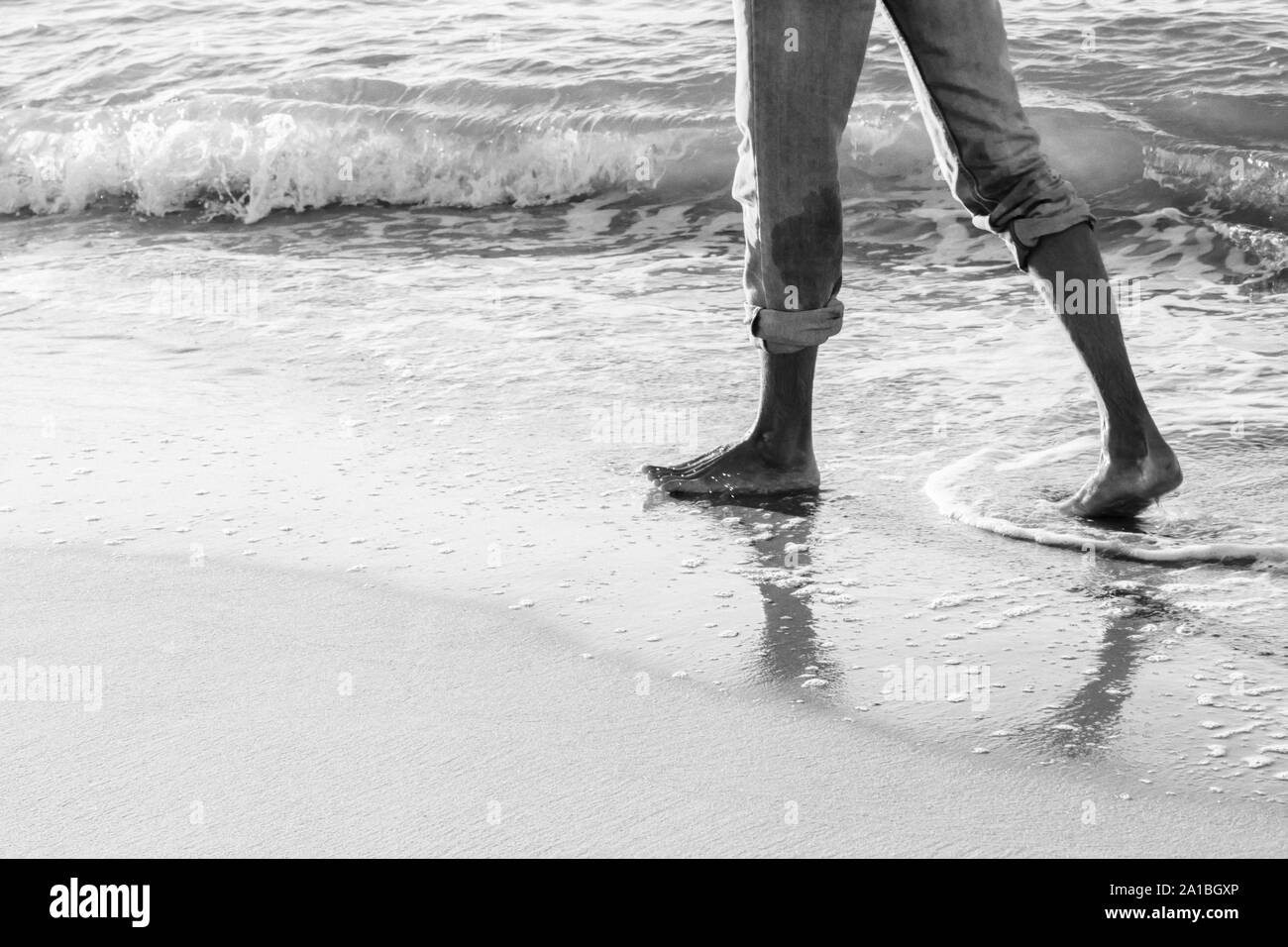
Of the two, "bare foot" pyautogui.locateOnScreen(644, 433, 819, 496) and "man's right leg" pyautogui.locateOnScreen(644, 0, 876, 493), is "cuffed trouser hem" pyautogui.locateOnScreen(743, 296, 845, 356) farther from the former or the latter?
"bare foot" pyautogui.locateOnScreen(644, 433, 819, 496)

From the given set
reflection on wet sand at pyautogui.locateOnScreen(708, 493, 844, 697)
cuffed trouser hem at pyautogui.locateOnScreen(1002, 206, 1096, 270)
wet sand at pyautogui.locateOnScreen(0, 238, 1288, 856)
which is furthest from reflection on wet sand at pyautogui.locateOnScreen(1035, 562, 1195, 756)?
cuffed trouser hem at pyautogui.locateOnScreen(1002, 206, 1096, 270)

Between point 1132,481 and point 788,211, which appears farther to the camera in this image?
point 788,211

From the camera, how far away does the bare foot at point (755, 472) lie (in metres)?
2.55

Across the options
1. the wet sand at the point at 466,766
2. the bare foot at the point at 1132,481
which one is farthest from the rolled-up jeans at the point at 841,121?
the wet sand at the point at 466,766

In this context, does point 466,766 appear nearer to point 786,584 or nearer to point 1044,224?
point 786,584

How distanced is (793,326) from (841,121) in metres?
0.34

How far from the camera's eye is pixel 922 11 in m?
2.28

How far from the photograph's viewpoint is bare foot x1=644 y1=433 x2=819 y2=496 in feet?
8.38

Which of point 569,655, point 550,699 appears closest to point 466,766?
point 550,699

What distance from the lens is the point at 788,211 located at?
95.2 inches

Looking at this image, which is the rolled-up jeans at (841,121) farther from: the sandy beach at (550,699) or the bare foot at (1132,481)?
the sandy beach at (550,699)

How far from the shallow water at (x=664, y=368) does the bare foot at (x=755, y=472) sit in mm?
48

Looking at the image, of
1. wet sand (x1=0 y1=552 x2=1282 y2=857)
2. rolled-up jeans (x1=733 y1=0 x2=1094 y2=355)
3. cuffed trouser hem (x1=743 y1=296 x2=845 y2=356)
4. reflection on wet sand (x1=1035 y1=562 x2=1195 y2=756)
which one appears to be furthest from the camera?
cuffed trouser hem (x1=743 y1=296 x2=845 y2=356)
